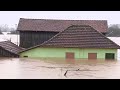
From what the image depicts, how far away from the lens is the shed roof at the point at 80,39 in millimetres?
23312

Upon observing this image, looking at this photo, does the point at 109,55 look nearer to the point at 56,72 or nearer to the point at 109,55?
the point at 109,55

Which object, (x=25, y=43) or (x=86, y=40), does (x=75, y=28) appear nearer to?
(x=86, y=40)

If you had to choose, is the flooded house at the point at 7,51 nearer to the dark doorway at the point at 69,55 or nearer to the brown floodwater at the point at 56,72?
the dark doorway at the point at 69,55

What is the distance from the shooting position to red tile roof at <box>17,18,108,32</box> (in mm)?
25927

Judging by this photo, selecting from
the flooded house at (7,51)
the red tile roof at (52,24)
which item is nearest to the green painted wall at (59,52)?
the flooded house at (7,51)

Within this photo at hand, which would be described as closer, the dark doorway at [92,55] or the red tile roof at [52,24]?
the dark doorway at [92,55]

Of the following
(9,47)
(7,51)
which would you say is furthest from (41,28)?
(7,51)

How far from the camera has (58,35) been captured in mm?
24516

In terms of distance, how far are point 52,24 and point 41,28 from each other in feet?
4.09

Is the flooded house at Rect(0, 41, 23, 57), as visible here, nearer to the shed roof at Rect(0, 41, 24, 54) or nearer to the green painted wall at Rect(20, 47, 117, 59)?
the shed roof at Rect(0, 41, 24, 54)

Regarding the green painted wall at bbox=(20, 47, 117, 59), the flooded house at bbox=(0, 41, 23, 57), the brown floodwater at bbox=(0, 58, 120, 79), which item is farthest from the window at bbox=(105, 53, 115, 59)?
the flooded house at bbox=(0, 41, 23, 57)

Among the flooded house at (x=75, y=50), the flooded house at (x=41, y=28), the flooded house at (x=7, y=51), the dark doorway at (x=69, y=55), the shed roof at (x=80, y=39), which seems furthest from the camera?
the flooded house at (x=41, y=28)
